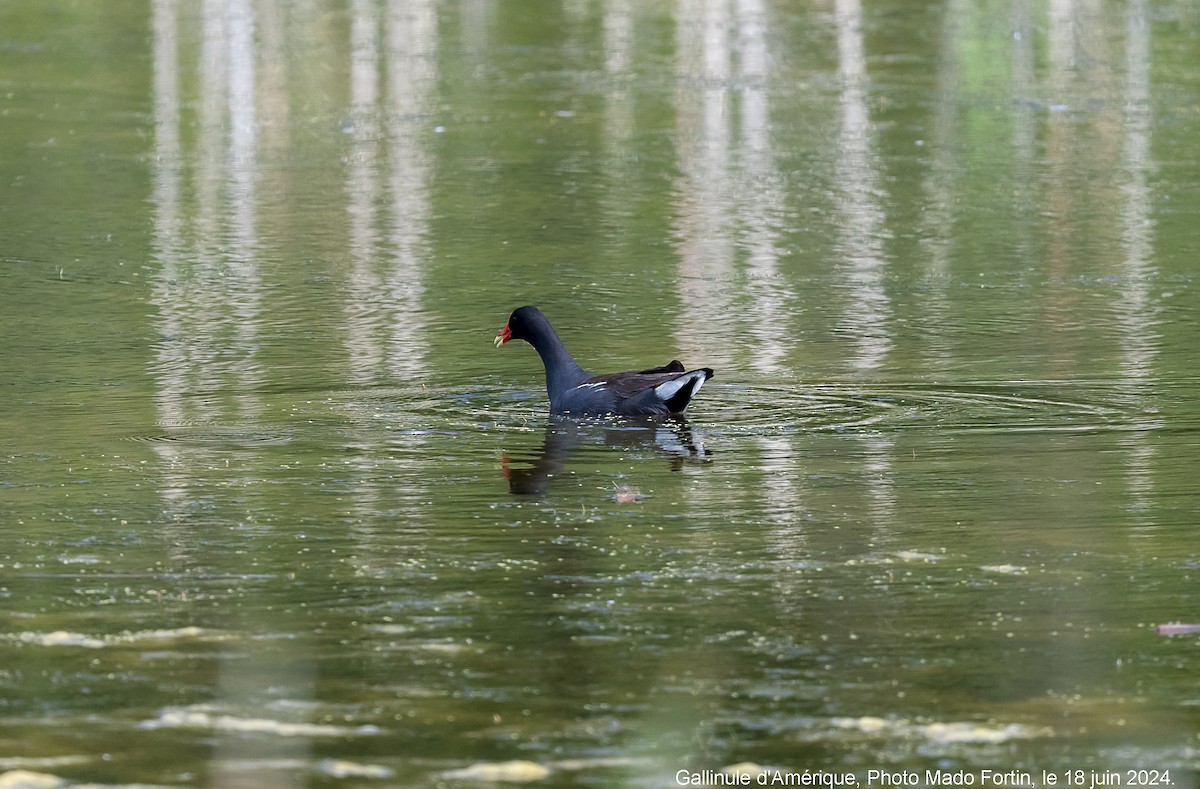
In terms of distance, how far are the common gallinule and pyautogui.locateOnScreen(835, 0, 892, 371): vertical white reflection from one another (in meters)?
1.55

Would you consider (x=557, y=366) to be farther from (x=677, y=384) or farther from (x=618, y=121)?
(x=618, y=121)

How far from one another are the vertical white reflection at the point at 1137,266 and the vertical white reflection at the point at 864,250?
3.32 feet

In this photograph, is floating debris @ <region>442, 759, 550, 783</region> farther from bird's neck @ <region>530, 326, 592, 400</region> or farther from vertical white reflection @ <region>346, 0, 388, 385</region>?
vertical white reflection @ <region>346, 0, 388, 385</region>

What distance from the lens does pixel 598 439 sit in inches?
414

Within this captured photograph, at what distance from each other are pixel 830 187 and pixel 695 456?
923 cm

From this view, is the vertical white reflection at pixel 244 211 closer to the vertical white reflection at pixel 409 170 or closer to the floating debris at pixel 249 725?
the vertical white reflection at pixel 409 170

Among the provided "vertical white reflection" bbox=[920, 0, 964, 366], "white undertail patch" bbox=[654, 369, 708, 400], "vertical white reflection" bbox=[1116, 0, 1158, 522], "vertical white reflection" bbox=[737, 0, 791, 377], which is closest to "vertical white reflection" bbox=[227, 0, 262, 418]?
"white undertail patch" bbox=[654, 369, 708, 400]

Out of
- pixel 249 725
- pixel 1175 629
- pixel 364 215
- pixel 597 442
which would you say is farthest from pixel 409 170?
pixel 249 725

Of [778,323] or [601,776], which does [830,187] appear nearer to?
[778,323]

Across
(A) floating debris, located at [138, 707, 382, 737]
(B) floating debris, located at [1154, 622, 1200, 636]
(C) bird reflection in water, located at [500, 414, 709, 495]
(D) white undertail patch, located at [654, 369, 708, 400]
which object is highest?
Result: (D) white undertail patch, located at [654, 369, 708, 400]

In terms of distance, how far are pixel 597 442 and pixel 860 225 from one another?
7.15 m

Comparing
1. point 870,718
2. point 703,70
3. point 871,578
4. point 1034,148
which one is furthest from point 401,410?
point 703,70

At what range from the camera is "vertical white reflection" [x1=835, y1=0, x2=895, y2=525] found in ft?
31.4

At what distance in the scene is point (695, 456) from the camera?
993cm
